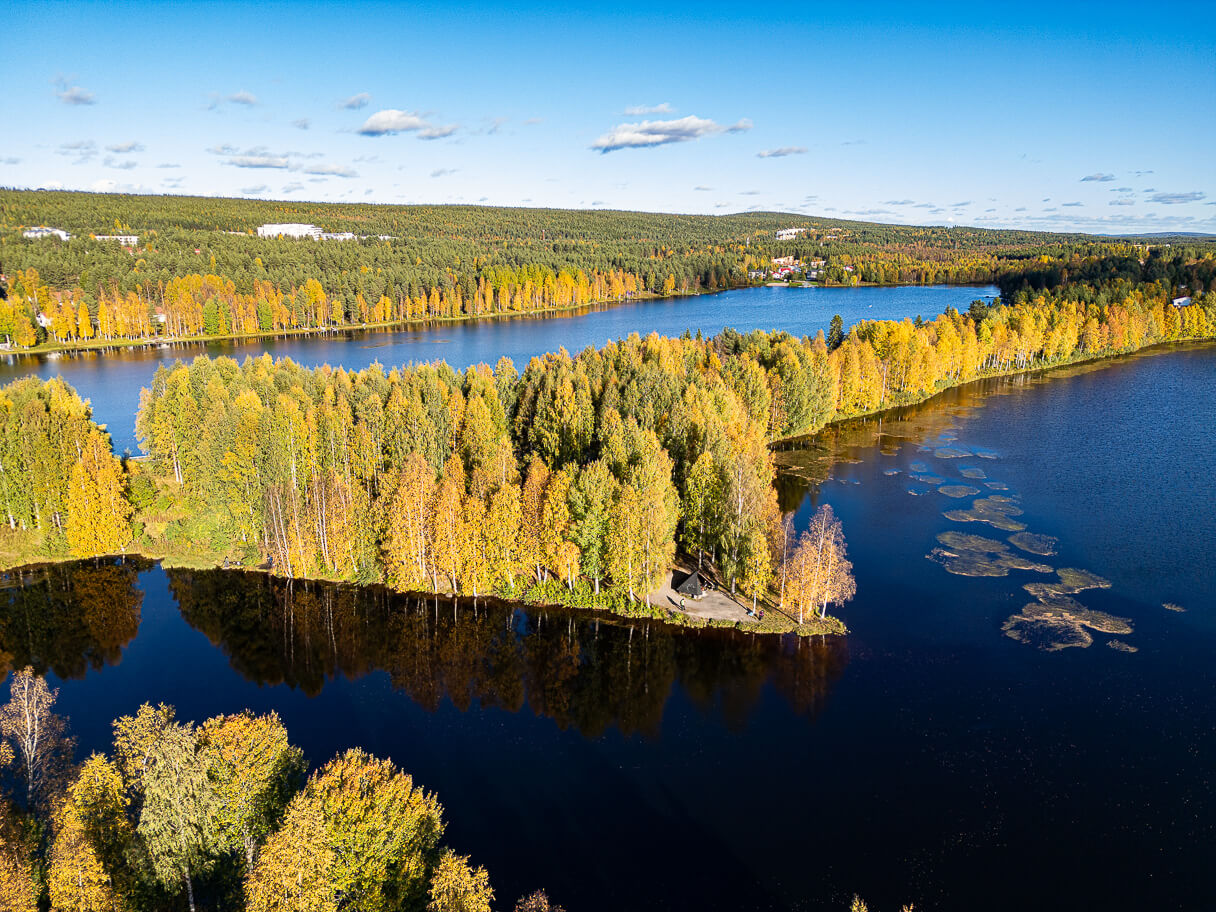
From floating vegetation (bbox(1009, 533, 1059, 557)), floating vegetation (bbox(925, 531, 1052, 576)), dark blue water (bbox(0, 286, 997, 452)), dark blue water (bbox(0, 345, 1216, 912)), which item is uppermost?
dark blue water (bbox(0, 286, 997, 452))

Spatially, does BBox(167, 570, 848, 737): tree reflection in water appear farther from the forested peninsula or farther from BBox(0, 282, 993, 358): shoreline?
BBox(0, 282, 993, 358): shoreline

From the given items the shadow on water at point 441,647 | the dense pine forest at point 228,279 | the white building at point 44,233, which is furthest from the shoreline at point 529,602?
the white building at point 44,233

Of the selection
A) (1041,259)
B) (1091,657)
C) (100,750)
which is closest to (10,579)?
(100,750)

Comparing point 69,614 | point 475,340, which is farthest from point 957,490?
point 475,340

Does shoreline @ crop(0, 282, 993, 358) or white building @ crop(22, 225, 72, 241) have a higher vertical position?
white building @ crop(22, 225, 72, 241)

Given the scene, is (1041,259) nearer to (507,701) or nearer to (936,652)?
(936,652)

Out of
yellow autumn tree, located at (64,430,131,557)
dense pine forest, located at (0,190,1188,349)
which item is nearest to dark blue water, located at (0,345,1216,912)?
yellow autumn tree, located at (64,430,131,557)
